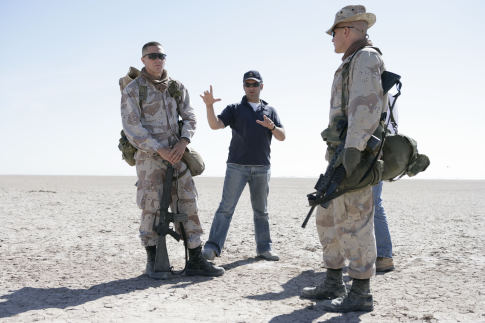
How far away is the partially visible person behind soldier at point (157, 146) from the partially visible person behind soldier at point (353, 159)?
1.48 metres

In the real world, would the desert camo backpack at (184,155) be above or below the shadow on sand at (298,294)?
above

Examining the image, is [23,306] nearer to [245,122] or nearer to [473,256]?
[245,122]

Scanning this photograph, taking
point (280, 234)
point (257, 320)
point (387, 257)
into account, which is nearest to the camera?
point (257, 320)

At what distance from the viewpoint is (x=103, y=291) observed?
4.43 metres

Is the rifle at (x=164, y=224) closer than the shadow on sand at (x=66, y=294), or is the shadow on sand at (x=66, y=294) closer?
the shadow on sand at (x=66, y=294)

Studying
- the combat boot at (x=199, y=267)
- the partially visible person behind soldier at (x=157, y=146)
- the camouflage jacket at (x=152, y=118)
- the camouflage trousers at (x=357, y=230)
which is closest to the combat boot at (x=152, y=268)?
the partially visible person behind soldier at (x=157, y=146)

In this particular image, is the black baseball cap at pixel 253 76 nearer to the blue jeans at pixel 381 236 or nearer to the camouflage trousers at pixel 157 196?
the camouflage trousers at pixel 157 196

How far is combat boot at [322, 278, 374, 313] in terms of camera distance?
12.4ft

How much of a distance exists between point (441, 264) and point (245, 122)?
114 inches

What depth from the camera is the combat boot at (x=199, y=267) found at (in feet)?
16.6

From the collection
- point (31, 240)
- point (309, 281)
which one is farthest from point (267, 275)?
point (31, 240)

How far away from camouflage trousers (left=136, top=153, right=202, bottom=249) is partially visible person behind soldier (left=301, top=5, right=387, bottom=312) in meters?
1.53

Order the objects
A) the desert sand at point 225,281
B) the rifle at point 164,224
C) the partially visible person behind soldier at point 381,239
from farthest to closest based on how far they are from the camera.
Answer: the partially visible person behind soldier at point 381,239 → the rifle at point 164,224 → the desert sand at point 225,281

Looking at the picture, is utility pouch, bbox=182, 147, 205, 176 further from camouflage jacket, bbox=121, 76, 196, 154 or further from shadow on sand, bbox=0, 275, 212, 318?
shadow on sand, bbox=0, 275, 212, 318
